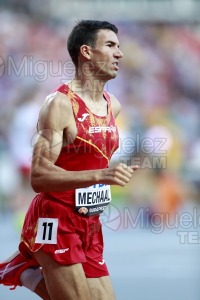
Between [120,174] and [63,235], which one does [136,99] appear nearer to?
[63,235]

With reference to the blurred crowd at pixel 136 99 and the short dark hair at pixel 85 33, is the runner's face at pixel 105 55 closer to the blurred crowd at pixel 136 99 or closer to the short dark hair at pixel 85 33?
the short dark hair at pixel 85 33

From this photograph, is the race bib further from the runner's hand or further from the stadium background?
the stadium background

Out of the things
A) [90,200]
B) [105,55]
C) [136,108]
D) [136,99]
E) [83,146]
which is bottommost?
[90,200]

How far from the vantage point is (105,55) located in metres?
4.50

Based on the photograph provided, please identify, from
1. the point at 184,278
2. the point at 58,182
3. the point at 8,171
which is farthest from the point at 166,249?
the point at 58,182

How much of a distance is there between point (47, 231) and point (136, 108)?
7.98m

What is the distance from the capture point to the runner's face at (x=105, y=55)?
446cm

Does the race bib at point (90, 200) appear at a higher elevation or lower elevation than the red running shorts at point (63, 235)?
higher

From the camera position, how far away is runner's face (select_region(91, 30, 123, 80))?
14.6ft

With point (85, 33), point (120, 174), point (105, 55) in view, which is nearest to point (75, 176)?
point (120, 174)

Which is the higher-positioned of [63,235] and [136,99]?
[136,99]

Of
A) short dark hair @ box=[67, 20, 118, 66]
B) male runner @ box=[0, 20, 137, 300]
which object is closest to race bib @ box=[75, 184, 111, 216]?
male runner @ box=[0, 20, 137, 300]

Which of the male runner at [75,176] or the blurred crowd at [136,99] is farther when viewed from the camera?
the blurred crowd at [136,99]

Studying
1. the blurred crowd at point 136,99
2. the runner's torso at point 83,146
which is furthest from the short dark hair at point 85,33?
the blurred crowd at point 136,99
